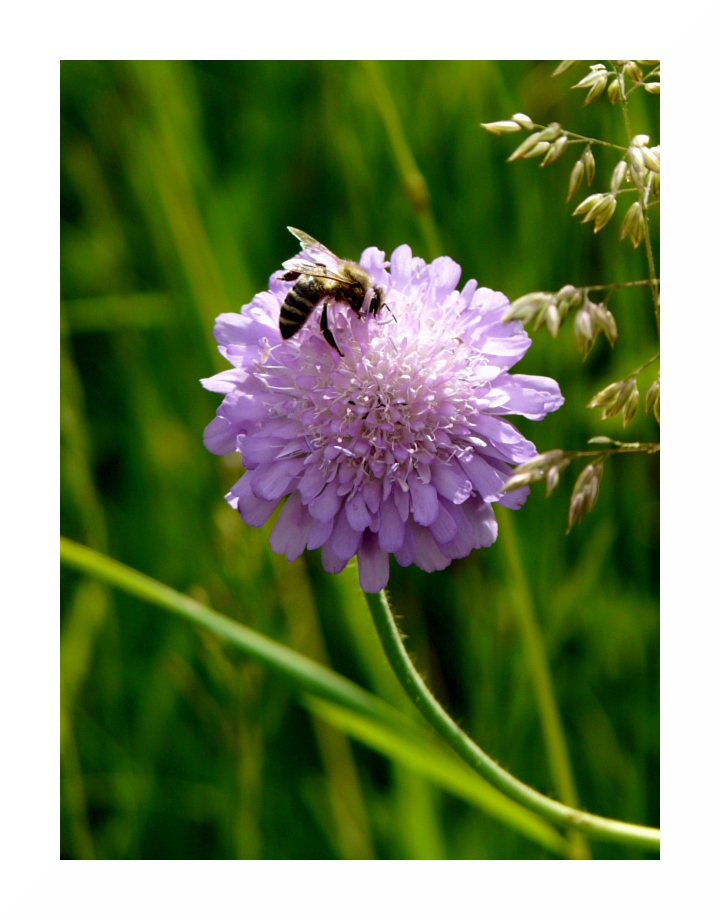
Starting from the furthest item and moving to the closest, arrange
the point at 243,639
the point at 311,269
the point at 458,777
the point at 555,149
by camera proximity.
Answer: the point at 458,777 → the point at 243,639 → the point at 311,269 → the point at 555,149

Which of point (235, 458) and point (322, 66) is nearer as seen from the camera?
point (235, 458)

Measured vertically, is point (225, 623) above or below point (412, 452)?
below

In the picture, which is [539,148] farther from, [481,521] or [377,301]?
[481,521]

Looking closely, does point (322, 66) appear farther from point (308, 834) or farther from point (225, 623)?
point (308, 834)

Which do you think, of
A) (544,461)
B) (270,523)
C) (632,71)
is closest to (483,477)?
(544,461)

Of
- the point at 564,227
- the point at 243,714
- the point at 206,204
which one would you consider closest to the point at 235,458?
the point at 243,714

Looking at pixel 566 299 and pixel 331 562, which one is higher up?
pixel 566 299

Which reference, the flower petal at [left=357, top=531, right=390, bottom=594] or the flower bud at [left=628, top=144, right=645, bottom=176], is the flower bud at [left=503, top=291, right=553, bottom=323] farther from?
the flower petal at [left=357, top=531, right=390, bottom=594]

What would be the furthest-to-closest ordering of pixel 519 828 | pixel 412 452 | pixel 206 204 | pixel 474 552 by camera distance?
pixel 206 204, pixel 474 552, pixel 519 828, pixel 412 452
